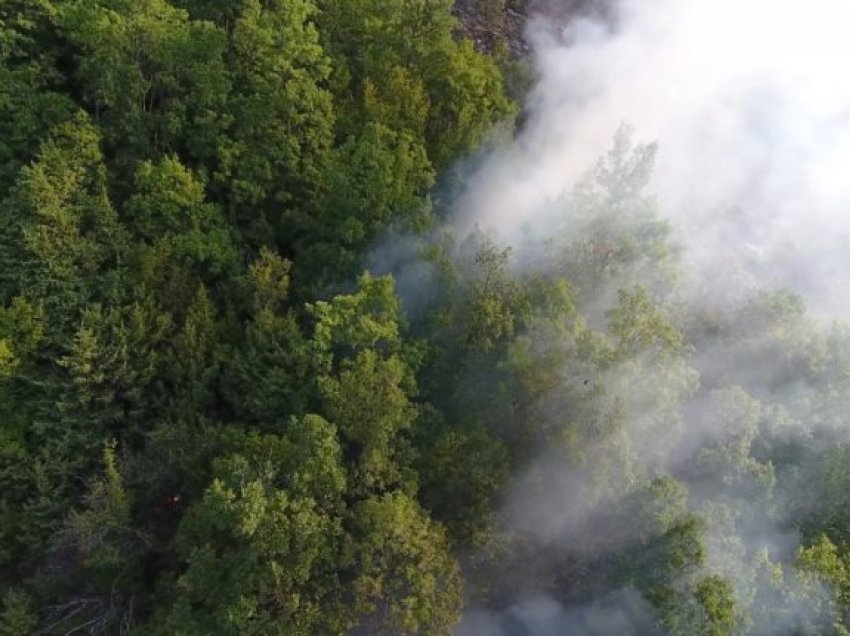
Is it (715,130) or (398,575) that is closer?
(398,575)

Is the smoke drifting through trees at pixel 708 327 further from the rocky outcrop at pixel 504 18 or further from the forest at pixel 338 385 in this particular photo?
the rocky outcrop at pixel 504 18


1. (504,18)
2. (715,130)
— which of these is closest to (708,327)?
(715,130)

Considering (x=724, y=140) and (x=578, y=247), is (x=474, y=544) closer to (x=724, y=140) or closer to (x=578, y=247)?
(x=578, y=247)

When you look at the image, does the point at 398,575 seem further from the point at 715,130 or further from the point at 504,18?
the point at 504,18

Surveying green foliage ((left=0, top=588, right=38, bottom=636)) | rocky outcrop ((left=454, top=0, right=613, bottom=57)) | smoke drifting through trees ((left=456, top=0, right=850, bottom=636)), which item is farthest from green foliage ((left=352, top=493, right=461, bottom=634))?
rocky outcrop ((left=454, top=0, right=613, bottom=57))

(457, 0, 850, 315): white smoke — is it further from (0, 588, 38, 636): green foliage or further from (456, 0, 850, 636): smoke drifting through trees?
(0, 588, 38, 636): green foliage

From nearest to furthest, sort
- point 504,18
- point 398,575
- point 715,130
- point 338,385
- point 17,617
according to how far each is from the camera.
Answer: point 398,575, point 338,385, point 17,617, point 715,130, point 504,18

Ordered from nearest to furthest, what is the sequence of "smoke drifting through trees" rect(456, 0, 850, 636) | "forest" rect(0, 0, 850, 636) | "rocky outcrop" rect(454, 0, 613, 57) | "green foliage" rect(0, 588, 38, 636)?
Result: 1. "forest" rect(0, 0, 850, 636)
2. "smoke drifting through trees" rect(456, 0, 850, 636)
3. "green foliage" rect(0, 588, 38, 636)
4. "rocky outcrop" rect(454, 0, 613, 57)

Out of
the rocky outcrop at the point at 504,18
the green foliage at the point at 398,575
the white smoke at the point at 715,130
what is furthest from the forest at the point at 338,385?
the rocky outcrop at the point at 504,18

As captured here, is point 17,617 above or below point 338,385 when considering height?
below
